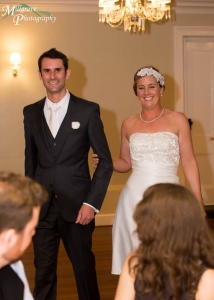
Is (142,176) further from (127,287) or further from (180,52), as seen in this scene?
(180,52)

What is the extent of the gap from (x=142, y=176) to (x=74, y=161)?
2.20 feet

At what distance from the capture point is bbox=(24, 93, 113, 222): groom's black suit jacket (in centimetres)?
351

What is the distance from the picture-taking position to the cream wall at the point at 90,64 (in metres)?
7.25

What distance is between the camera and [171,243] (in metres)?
1.72

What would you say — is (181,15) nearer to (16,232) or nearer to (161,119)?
(161,119)

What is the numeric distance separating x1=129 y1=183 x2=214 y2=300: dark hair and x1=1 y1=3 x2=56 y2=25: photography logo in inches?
232

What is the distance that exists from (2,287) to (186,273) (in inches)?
23.1

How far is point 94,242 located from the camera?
6.44 m

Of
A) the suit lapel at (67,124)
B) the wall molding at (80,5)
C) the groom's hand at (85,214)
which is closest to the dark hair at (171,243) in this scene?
the groom's hand at (85,214)

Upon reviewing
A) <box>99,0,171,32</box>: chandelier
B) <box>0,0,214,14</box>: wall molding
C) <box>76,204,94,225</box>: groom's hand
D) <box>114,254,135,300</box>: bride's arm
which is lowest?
<box>76,204,94,225</box>: groom's hand


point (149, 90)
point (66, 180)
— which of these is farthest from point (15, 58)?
point (66, 180)

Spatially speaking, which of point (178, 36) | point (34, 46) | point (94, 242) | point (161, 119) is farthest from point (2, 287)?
point (178, 36)

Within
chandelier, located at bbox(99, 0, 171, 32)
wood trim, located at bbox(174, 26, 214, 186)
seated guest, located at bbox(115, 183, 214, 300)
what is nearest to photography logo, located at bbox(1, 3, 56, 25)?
chandelier, located at bbox(99, 0, 171, 32)

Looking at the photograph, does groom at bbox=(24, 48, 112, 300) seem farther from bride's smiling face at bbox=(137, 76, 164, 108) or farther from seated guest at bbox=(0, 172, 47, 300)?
seated guest at bbox=(0, 172, 47, 300)
